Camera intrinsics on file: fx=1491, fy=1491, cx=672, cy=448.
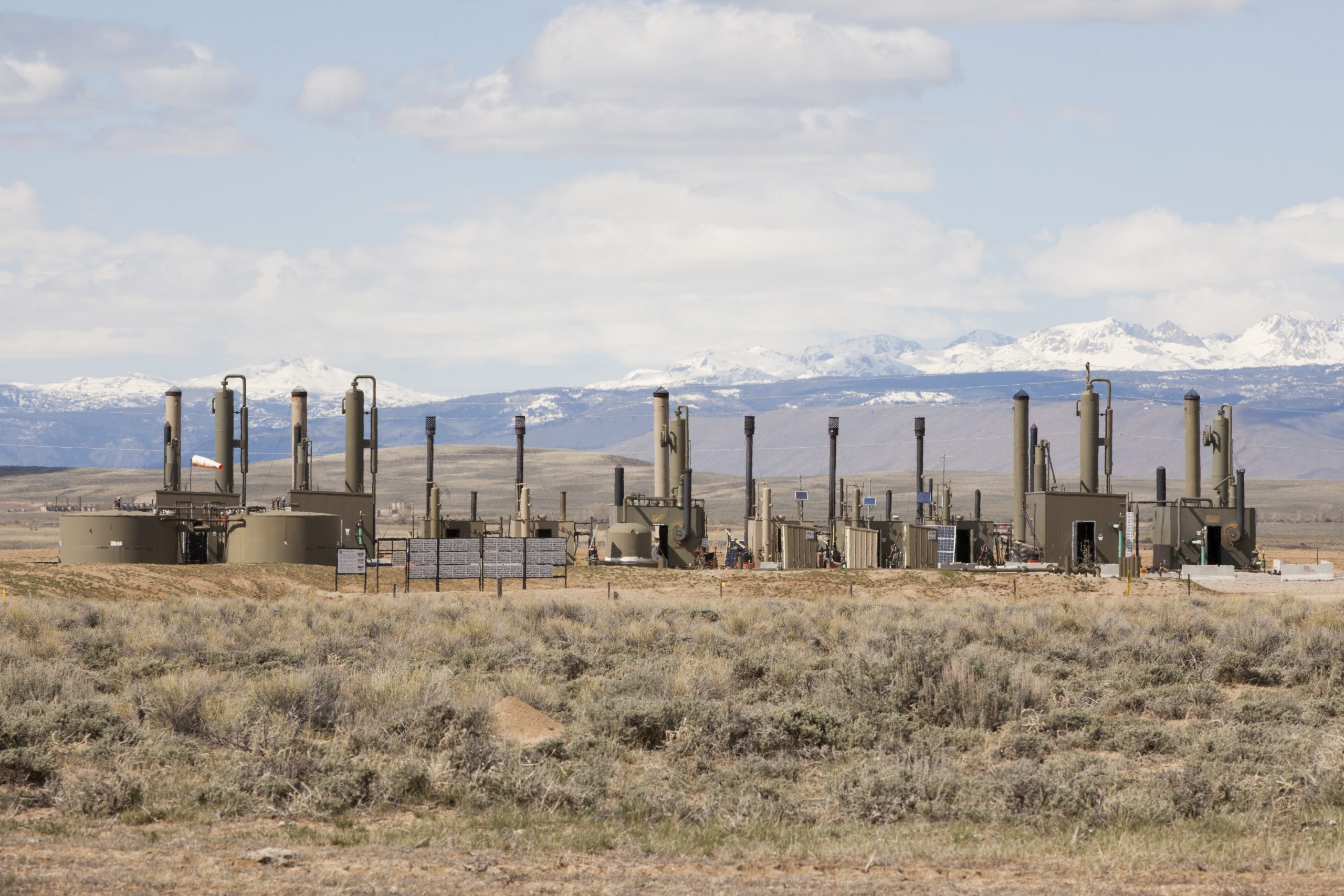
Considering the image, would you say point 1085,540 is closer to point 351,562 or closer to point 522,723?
point 351,562

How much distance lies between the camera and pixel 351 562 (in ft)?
132

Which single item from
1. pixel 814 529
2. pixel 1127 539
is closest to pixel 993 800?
pixel 1127 539

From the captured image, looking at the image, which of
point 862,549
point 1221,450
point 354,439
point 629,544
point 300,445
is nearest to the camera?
point 862,549

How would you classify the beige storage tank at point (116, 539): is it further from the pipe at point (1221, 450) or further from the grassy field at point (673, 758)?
the pipe at point (1221, 450)

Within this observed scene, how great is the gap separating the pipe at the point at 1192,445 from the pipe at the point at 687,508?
841 inches

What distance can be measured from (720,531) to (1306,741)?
3379 inches

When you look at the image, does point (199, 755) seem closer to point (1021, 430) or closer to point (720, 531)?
point (1021, 430)

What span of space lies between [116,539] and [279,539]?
5433 millimetres

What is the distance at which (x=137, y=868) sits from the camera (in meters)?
10.5

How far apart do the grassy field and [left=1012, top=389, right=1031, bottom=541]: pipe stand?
35.7 meters

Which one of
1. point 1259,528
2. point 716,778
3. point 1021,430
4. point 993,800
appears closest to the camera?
point 993,800

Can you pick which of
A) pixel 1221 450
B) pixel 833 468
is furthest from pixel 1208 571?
pixel 833 468

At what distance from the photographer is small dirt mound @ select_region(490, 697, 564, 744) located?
1600 cm

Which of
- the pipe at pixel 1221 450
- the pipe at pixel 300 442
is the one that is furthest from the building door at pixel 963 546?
the pipe at pixel 300 442
